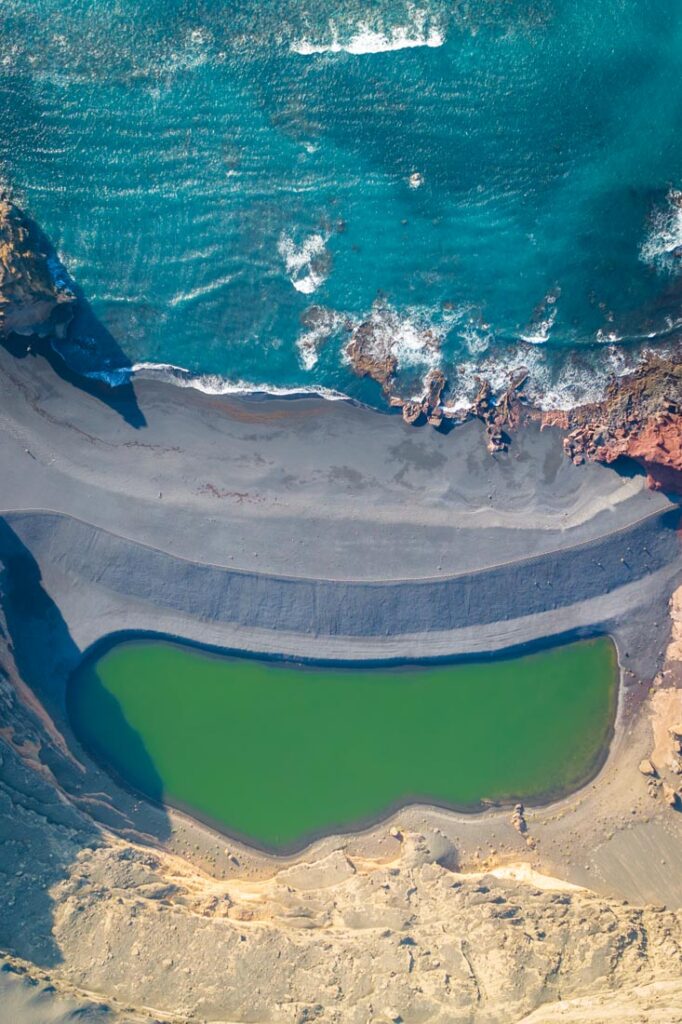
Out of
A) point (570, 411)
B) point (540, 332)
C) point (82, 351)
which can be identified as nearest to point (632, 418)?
point (570, 411)

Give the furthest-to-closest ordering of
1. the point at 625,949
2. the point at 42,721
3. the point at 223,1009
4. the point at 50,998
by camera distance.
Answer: the point at 42,721 < the point at 625,949 < the point at 223,1009 < the point at 50,998

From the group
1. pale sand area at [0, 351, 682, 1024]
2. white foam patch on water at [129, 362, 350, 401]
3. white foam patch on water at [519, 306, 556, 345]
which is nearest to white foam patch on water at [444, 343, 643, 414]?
white foam patch on water at [519, 306, 556, 345]

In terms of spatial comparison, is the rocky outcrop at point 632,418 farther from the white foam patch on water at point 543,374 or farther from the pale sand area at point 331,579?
the pale sand area at point 331,579

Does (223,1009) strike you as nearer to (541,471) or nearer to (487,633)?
(487,633)

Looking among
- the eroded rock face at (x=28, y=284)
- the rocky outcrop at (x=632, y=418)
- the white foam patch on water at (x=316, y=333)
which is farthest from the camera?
the white foam patch on water at (x=316, y=333)

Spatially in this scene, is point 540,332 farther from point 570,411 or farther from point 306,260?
point 306,260

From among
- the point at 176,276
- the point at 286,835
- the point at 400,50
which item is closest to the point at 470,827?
the point at 286,835

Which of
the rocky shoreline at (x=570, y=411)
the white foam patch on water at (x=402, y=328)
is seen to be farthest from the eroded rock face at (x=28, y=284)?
the white foam patch on water at (x=402, y=328)
